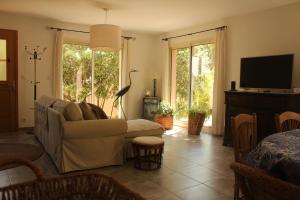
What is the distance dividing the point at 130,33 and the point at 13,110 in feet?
11.3

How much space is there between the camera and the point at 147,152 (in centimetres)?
365

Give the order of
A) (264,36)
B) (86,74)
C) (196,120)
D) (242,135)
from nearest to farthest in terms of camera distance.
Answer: (242,135) → (264,36) → (196,120) → (86,74)

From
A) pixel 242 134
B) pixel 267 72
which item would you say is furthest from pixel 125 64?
pixel 242 134

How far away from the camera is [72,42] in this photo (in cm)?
637

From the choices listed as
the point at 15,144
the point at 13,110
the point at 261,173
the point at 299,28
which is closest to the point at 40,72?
the point at 13,110

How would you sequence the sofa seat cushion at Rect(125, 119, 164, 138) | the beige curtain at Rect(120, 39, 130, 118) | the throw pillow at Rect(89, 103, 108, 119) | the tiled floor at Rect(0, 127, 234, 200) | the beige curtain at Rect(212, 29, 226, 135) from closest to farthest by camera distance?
the tiled floor at Rect(0, 127, 234, 200)
the throw pillow at Rect(89, 103, 108, 119)
the sofa seat cushion at Rect(125, 119, 164, 138)
the beige curtain at Rect(212, 29, 226, 135)
the beige curtain at Rect(120, 39, 130, 118)

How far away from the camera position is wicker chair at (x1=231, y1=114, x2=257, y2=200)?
2016 mm

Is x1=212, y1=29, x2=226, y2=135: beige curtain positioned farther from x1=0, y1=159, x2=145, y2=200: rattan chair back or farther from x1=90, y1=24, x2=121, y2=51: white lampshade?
x1=0, y1=159, x2=145, y2=200: rattan chair back

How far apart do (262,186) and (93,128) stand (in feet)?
7.91

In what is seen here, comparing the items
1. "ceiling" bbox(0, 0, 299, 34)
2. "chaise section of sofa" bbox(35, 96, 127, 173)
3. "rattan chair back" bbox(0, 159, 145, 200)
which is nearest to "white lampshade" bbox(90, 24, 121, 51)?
"ceiling" bbox(0, 0, 299, 34)

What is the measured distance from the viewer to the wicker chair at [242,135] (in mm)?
2016

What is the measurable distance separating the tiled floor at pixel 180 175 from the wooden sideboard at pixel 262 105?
0.64 meters

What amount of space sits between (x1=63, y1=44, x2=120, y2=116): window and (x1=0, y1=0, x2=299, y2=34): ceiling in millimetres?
854

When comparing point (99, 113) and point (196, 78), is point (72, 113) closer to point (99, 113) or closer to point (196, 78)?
point (99, 113)
